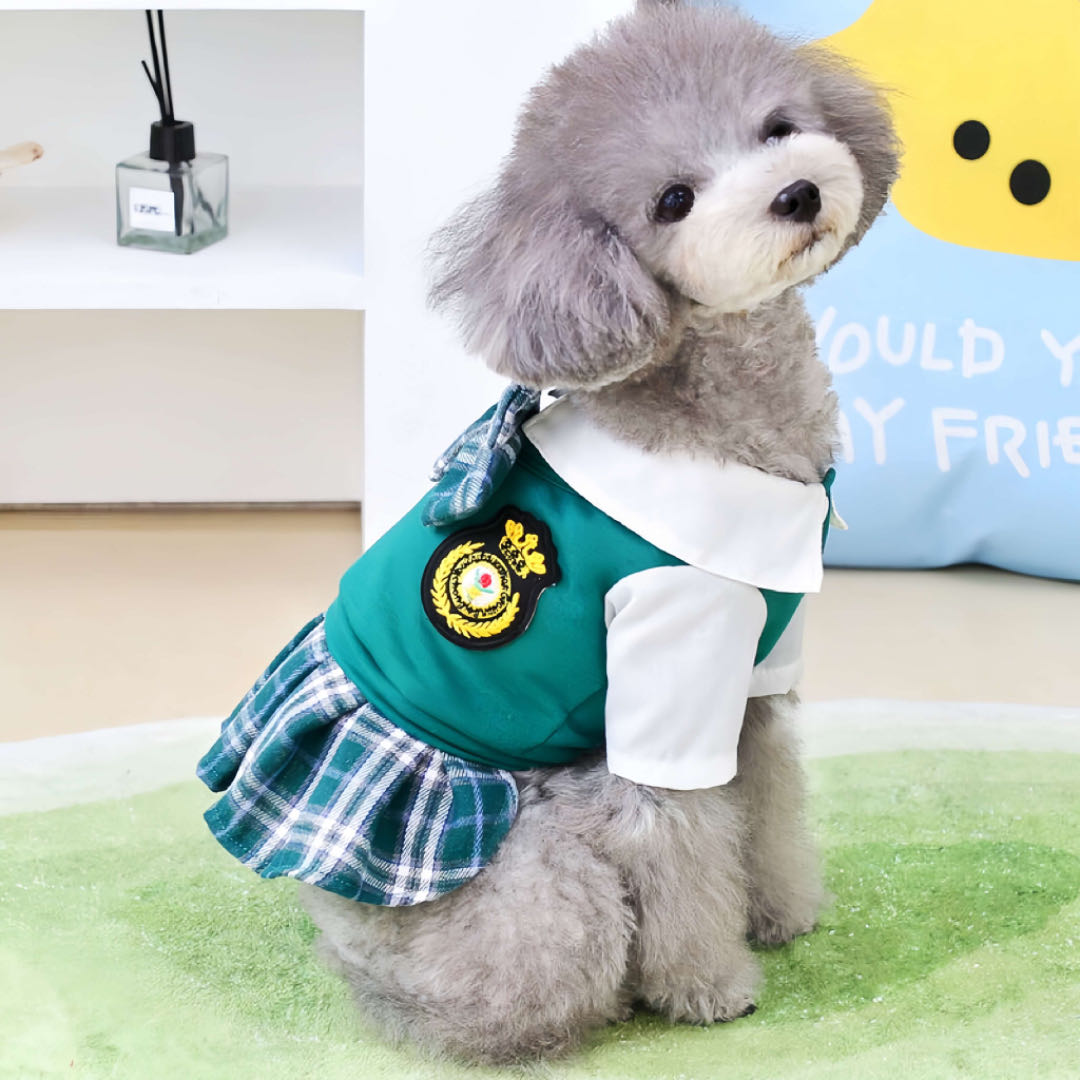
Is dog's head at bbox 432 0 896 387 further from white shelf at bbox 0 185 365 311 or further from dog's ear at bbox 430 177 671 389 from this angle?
white shelf at bbox 0 185 365 311

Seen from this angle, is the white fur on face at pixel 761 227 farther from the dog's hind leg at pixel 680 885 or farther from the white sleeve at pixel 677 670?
the dog's hind leg at pixel 680 885

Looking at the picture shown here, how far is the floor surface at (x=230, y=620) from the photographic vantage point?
137 cm

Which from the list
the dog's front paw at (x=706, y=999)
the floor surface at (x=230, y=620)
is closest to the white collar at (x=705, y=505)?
the dog's front paw at (x=706, y=999)

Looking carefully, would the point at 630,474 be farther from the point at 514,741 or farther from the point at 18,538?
the point at 18,538

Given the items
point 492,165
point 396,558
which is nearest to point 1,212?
point 492,165

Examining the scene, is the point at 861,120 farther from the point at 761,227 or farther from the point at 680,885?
the point at 680,885

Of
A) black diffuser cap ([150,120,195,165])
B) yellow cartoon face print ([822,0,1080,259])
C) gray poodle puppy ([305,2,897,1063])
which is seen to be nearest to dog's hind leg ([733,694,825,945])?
gray poodle puppy ([305,2,897,1063])

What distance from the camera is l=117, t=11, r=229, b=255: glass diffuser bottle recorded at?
1448 millimetres

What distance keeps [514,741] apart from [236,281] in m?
0.68

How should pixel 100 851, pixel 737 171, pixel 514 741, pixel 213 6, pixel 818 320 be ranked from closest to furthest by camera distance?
pixel 737 171 → pixel 514 741 → pixel 100 851 → pixel 213 6 → pixel 818 320

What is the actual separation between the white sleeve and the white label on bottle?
80 centimetres

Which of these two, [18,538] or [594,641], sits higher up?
[594,641]

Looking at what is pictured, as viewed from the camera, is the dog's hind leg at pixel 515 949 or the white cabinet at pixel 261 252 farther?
the white cabinet at pixel 261 252

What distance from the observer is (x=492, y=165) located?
1411mm
